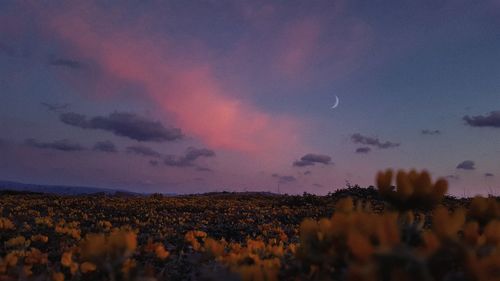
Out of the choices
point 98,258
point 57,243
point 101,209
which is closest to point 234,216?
point 101,209

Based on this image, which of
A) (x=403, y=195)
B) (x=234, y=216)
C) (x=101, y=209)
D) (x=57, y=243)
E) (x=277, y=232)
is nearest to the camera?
(x=403, y=195)

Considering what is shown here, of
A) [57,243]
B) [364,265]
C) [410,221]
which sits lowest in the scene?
[57,243]

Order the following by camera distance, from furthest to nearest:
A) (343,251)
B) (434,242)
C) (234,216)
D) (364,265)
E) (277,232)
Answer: (234,216)
(277,232)
(343,251)
(434,242)
(364,265)

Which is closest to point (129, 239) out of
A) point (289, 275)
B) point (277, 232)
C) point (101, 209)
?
point (289, 275)

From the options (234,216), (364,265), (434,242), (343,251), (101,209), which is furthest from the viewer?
(101,209)

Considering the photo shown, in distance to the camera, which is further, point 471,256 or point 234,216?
point 234,216

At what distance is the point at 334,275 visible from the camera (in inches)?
70.3

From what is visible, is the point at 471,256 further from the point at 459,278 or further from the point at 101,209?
the point at 101,209

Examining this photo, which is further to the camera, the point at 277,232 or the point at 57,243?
the point at 277,232

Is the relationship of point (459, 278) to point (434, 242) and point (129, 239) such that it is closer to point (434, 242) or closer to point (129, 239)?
point (434, 242)

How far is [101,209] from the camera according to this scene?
1451 centimetres

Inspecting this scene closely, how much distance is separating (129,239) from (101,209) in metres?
13.3

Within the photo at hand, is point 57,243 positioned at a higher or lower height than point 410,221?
lower

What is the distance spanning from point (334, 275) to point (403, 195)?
0.46 m
